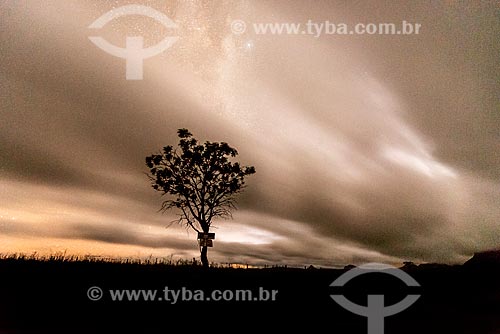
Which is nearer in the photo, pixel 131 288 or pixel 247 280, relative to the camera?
pixel 131 288

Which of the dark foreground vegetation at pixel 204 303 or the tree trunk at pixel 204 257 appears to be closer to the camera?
the dark foreground vegetation at pixel 204 303

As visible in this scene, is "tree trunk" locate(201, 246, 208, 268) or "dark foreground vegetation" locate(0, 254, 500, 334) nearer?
"dark foreground vegetation" locate(0, 254, 500, 334)

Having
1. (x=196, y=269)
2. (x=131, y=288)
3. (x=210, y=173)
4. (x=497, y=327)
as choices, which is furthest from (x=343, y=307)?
(x=210, y=173)

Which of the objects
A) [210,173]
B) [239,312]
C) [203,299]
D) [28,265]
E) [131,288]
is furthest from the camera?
[210,173]

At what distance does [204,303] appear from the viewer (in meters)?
19.7

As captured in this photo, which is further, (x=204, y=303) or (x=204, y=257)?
(x=204, y=257)

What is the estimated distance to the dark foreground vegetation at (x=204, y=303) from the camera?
1655 centimetres

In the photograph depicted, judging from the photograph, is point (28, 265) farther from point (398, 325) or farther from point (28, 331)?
point (398, 325)

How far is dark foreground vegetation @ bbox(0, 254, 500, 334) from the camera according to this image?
16547mm

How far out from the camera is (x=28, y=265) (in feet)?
80.1

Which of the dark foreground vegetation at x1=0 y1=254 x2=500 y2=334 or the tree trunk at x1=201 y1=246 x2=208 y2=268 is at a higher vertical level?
the tree trunk at x1=201 y1=246 x2=208 y2=268

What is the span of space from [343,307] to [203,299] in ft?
22.3

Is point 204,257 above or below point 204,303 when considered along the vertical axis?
above

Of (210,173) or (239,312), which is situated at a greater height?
(210,173)
